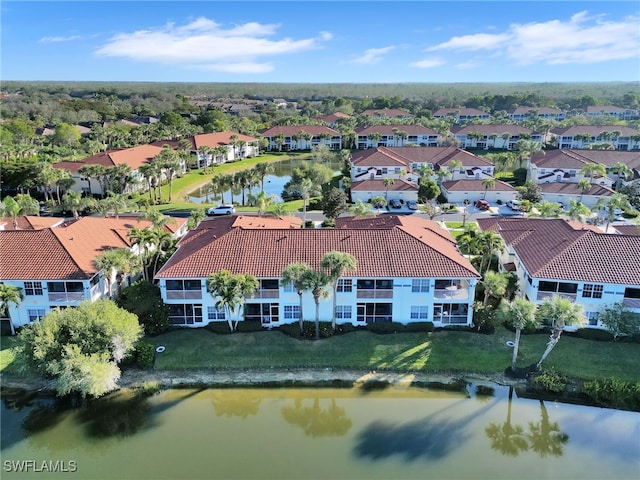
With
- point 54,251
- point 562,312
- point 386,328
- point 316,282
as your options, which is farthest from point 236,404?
point 562,312

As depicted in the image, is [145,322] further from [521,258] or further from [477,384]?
[521,258]

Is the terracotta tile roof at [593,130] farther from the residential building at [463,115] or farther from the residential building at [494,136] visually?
the residential building at [463,115]

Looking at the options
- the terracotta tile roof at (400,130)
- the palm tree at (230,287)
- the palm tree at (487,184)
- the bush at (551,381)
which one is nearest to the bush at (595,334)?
the bush at (551,381)

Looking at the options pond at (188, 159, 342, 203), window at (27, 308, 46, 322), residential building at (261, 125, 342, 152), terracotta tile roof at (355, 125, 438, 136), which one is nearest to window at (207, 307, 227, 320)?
window at (27, 308, 46, 322)

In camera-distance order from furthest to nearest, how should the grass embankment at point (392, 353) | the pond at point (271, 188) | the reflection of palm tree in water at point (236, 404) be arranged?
1. the pond at point (271, 188)
2. the grass embankment at point (392, 353)
3. the reflection of palm tree in water at point (236, 404)

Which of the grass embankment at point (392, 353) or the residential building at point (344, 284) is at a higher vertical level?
the residential building at point (344, 284)

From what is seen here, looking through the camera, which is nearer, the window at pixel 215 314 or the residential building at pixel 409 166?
the window at pixel 215 314

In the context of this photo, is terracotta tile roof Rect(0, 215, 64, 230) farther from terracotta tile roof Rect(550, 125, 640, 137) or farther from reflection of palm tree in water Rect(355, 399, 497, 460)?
terracotta tile roof Rect(550, 125, 640, 137)
